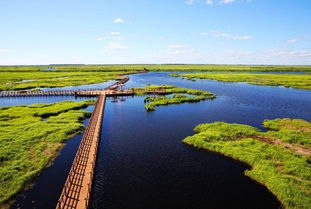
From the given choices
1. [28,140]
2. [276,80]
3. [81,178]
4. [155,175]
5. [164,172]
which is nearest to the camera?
[81,178]

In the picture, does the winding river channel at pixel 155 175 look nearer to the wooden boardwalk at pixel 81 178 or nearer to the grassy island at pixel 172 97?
the wooden boardwalk at pixel 81 178

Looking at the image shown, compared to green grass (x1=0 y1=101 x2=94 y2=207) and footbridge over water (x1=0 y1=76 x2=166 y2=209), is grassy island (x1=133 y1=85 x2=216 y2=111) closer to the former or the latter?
green grass (x1=0 y1=101 x2=94 y2=207)

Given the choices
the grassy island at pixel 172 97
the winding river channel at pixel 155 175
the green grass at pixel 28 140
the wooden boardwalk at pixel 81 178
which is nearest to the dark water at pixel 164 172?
the winding river channel at pixel 155 175

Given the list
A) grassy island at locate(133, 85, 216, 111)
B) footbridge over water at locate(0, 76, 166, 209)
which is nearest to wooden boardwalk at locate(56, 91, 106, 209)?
footbridge over water at locate(0, 76, 166, 209)

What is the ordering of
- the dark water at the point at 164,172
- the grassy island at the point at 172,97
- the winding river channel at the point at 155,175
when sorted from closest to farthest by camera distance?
the winding river channel at the point at 155,175, the dark water at the point at 164,172, the grassy island at the point at 172,97

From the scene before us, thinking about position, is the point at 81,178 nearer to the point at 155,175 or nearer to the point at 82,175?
the point at 82,175

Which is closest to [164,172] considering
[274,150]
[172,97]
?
[274,150]

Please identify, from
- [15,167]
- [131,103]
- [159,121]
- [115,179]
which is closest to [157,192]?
[115,179]
